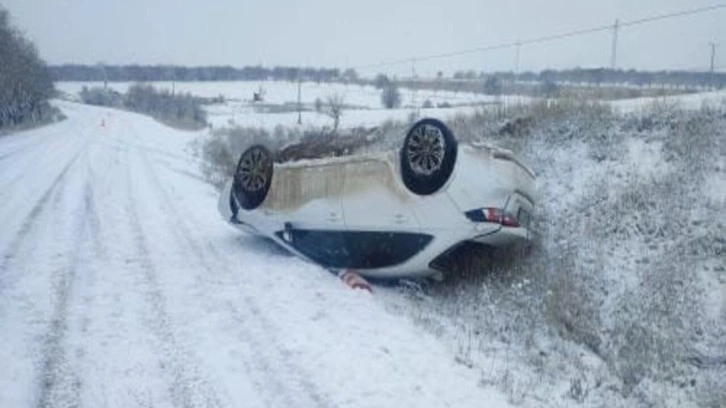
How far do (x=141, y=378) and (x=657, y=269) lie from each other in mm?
6015

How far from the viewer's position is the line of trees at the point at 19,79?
47688 millimetres

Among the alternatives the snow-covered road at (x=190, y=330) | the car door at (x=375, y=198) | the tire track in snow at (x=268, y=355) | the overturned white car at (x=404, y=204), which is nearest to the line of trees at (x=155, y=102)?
the snow-covered road at (x=190, y=330)

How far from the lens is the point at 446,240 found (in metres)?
8.56

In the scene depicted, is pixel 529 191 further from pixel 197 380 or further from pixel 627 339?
pixel 197 380

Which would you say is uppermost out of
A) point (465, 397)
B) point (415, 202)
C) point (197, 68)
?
point (197, 68)

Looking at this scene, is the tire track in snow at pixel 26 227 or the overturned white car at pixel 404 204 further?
the tire track in snow at pixel 26 227

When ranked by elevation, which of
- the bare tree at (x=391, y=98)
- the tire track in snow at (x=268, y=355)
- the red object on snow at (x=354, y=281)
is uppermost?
the bare tree at (x=391, y=98)

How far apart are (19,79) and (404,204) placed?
50.5m

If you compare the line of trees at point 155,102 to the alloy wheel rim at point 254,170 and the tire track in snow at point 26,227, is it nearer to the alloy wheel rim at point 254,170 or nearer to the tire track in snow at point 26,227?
the tire track in snow at point 26,227

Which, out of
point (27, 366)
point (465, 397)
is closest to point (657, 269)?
point (465, 397)

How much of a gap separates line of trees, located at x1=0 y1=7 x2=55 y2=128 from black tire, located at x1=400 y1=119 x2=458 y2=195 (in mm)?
44625

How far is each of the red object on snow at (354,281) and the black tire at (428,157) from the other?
1349 millimetres

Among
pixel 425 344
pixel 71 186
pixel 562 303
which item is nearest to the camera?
pixel 425 344

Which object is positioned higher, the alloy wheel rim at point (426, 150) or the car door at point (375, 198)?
the alloy wheel rim at point (426, 150)
